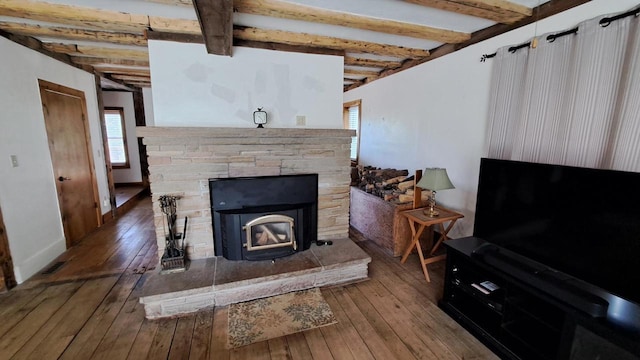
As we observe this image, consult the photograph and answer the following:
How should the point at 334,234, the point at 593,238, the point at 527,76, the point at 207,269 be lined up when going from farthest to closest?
the point at 334,234, the point at 207,269, the point at 527,76, the point at 593,238

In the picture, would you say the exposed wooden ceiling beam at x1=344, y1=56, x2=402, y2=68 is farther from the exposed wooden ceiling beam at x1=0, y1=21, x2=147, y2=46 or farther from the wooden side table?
the exposed wooden ceiling beam at x1=0, y1=21, x2=147, y2=46

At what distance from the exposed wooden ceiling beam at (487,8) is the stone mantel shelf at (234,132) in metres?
1.32

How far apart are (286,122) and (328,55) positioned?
0.85 m

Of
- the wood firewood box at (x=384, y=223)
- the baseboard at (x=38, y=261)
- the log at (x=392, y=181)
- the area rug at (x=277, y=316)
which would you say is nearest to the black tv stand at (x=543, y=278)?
the wood firewood box at (x=384, y=223)

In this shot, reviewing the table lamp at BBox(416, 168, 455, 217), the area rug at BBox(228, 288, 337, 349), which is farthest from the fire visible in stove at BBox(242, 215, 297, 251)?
the table lamp at BBox(416, 168, 455, 217)

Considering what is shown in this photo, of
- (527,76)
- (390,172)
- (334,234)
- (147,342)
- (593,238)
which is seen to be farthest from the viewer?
(390,172)

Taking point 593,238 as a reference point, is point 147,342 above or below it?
below

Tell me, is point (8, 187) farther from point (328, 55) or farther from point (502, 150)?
point (502, 150)

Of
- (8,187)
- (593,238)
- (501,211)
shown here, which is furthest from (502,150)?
(8,187)

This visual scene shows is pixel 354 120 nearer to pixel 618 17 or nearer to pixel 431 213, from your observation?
pixel 431 213

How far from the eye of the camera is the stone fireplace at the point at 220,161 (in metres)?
2.41

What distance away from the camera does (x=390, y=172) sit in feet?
12.5

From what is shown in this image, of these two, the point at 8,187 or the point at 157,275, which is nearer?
the point at 157,275

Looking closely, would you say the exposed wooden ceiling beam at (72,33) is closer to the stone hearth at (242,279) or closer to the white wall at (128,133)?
the stone hearth at (242,279)
